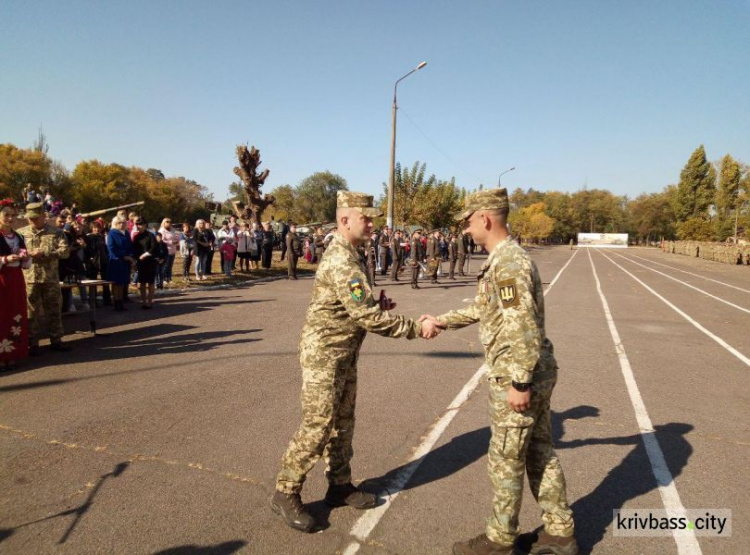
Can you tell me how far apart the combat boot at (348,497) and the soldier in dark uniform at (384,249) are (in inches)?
699

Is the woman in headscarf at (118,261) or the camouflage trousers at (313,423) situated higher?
the woman in headscarf at (118,261)

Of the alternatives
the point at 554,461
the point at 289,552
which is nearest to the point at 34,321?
the point at 289,552

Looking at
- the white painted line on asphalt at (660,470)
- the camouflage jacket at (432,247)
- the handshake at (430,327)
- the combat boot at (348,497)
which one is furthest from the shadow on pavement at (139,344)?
the camouflage jacket at (432,247)

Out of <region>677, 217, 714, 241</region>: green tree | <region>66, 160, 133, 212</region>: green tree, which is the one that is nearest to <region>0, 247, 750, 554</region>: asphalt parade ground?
<region>66, 160, 133, 212</region>: green tree

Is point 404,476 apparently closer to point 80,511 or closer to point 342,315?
point 342,315

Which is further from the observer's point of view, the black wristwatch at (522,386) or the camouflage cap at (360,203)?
the camouflage cap at (360,203)

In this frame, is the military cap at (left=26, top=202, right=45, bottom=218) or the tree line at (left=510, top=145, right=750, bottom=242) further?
the tree line at (left=510, top=145, right=750, bottom=242)

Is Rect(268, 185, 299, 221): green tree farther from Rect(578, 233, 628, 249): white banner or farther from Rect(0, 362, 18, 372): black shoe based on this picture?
Rect(0, 362, 18, 372): black shoe

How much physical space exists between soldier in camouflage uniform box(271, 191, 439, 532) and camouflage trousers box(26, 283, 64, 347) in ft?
18.3

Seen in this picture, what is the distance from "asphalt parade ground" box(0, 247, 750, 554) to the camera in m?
2.87

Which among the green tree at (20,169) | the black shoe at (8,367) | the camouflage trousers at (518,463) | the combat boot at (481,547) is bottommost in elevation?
the combat boot at (481,547)

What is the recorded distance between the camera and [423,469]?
3.62 m

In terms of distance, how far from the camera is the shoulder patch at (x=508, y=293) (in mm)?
2482

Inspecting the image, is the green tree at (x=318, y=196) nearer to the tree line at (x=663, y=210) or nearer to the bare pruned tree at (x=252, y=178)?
the tree line at (x=663, y=210)
